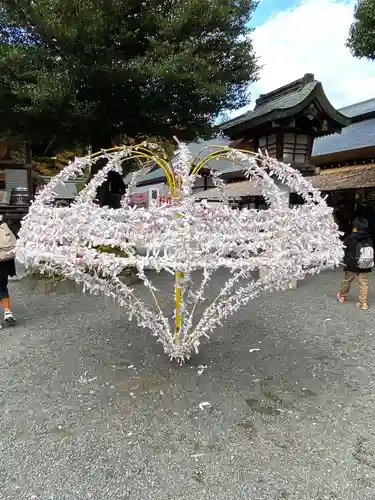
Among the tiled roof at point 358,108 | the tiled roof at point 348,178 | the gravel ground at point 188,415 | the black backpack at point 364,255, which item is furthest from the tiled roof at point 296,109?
the tiled roof at point 358,108

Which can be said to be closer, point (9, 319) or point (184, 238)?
point (184, 238)

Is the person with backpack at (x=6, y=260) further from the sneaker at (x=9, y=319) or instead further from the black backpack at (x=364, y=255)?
the black backpack at (x=364, y=255)

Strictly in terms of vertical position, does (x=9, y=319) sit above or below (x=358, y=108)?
below

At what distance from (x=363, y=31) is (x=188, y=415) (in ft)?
28.2

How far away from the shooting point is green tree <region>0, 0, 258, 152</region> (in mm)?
6191

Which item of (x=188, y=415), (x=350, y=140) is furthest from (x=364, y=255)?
(x=350, y=140)

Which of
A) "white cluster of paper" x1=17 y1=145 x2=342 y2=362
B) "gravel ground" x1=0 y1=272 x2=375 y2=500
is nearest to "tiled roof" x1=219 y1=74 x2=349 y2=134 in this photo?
"gravel ground" x1=0 y1=272 x2=375 y2=500

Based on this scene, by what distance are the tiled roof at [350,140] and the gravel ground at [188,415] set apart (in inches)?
301

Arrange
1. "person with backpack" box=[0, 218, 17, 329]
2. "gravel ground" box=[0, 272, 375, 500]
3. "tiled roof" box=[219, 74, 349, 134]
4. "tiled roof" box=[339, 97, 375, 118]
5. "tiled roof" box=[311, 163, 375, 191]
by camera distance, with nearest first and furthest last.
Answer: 1. "gravel ground" box=[0, 272, 375, 500]
2. "person with backpack" box=[0, 218, 17, 329]
3. "tiled roof" box=[219, 74, 349, 134]
4. "tiled roof" box=[311, 163, 375, 191]
5. "tiled roof" box=[339, 97, 375, 118]

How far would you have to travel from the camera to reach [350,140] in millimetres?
11969

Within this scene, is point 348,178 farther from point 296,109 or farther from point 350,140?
point 296,109

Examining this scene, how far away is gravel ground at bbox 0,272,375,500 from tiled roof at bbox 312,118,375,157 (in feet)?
25.1

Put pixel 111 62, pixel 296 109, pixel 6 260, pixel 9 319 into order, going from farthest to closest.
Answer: pixel 296 109 → pixel 111 62 → pixel 9 319 → pixel 6 260

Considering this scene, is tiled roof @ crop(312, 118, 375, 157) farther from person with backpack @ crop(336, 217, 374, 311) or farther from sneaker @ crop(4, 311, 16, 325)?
sneaker @ crop(4, 311, 16, 325)
